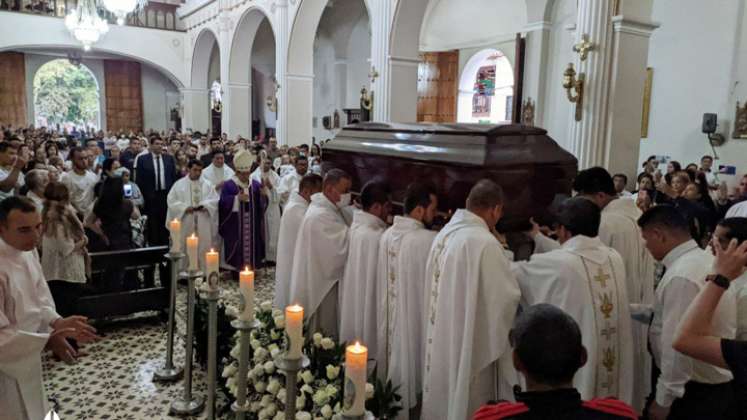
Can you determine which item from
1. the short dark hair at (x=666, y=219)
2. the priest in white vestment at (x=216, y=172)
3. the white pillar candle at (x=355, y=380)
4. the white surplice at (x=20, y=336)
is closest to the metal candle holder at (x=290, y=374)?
the white pillar candle at (x=355, y=380)

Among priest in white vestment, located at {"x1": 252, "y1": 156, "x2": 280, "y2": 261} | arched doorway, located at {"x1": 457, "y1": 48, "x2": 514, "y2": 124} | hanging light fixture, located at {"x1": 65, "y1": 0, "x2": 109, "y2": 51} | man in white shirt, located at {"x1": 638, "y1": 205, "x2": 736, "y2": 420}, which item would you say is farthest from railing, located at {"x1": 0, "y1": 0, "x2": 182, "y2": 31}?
man in white shirt, located at {"x1": 638, "y1": 205, "x2": 736, "y2": 420}

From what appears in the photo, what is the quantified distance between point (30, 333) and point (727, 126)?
10109 mm

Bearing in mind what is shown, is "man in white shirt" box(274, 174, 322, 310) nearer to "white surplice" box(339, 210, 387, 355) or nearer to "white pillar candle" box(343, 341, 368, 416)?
"white surplice" box(339, 210, 387, 355)

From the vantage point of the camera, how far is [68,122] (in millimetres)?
25859

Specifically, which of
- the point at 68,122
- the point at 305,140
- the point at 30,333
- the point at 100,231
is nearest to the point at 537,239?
the point at 30,333

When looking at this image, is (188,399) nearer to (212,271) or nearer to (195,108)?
(212,271)

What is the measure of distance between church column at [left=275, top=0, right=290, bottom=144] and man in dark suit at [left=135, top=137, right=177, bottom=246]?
224 inches

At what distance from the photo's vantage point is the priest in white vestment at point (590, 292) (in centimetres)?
246

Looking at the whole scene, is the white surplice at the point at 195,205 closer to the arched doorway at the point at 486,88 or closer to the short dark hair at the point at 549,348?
the short dark hair at the point at 549,348

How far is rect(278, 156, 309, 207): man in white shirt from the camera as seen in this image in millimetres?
7779

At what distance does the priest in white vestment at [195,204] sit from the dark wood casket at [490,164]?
3666 millimetres

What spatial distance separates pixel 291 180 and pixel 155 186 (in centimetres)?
188

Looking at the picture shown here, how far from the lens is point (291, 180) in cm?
805

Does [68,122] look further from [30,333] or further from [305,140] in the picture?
[30,333]
